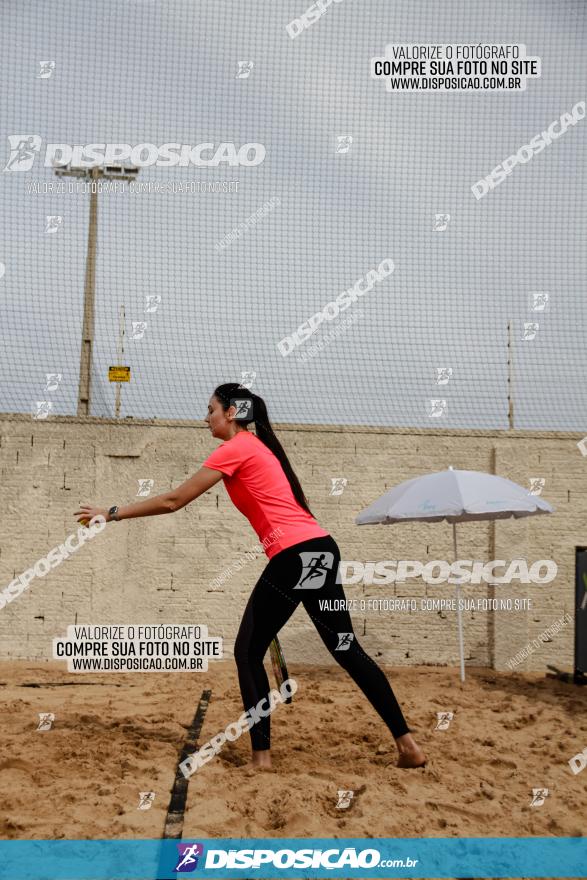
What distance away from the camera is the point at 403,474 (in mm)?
7812

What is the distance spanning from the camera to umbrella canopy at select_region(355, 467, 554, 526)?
5996mm

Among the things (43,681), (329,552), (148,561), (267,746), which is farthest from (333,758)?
(148,561)

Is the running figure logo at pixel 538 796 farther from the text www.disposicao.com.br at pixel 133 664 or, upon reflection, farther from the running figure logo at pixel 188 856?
the text www.disposicao.com.br at pixel 133 664

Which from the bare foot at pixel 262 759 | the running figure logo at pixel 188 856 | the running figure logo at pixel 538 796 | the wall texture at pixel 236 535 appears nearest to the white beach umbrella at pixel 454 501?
the wall texture at pixel 236 535

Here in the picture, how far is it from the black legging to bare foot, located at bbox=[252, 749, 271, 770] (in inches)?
1.0

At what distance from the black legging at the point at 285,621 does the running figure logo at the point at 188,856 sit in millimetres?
838

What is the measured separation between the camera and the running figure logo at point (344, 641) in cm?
361

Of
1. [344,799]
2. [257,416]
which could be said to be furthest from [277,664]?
[257,416]

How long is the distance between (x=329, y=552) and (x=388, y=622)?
13.5ft

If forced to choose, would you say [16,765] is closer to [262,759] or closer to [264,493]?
[262,759]

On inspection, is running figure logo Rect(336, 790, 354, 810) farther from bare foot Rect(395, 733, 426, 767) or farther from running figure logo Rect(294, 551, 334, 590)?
running figure logo Rect(294, 551, 334, 590)

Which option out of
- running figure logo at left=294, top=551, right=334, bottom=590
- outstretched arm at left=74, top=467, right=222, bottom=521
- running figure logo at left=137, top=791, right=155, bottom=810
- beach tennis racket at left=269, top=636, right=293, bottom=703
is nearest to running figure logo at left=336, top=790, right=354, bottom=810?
running figure logo at left=137, top=791, right=155, bottom=810

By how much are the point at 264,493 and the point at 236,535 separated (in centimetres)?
397

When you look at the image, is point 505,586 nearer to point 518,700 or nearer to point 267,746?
point 518,700
